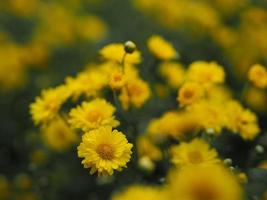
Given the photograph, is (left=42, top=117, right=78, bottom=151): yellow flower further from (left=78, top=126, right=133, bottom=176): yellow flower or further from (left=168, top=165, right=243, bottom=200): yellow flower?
(left=168, top=165, right=243, bottom=200): yellow flower

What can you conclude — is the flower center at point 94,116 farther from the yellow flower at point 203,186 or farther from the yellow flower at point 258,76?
the yellow flower at point 203,186

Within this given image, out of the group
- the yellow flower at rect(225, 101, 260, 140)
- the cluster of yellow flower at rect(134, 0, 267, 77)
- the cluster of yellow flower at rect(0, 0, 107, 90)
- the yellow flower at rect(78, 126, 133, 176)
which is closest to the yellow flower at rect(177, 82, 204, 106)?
the yellow flower at rect(225, 101, 260, 140)

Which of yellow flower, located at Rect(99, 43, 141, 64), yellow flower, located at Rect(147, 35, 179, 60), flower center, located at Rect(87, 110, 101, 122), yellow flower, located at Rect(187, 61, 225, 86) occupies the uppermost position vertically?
yellow flower, located at Rect(147, 35, 179, 60)

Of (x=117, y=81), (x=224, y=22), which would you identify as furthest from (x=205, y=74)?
(x=224, y=22)

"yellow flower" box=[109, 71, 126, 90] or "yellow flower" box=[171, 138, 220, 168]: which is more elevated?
"yellow flower" box=[109, 71, 126, 90]

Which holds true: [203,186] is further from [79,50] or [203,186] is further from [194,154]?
[79,50]

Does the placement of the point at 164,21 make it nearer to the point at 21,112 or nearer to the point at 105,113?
the point at 21,112
